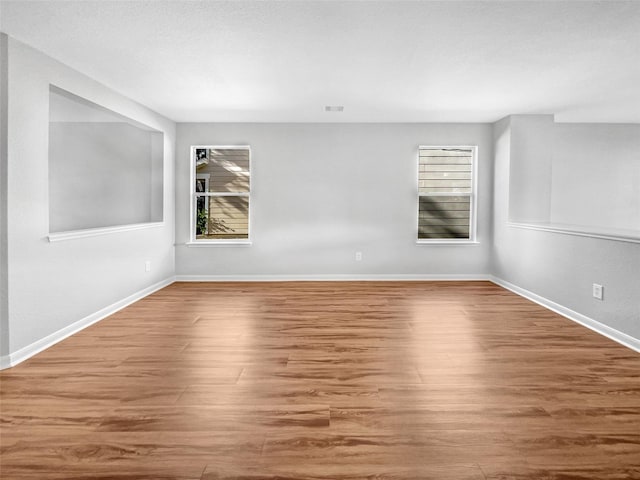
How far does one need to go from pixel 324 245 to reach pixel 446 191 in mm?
2119

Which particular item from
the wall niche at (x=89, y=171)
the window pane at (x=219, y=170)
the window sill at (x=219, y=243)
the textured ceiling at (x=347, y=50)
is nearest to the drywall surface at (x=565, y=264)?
the textured ceiling at (x=347, y=50)

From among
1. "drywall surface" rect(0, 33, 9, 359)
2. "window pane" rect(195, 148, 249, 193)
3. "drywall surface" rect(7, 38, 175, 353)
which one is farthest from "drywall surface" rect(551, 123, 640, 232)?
"drywall surface" rect(0, 33, 9, 359)

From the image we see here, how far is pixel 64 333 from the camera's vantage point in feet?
12.0

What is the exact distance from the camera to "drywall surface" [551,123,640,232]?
263 inches

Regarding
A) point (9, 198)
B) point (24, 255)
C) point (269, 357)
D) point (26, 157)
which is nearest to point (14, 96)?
point (26, 157)

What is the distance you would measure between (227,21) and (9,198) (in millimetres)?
1995

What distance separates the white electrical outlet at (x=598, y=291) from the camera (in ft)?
12.6

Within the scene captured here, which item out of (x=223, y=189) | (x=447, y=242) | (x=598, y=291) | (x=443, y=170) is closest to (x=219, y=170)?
(x=223, y=189)

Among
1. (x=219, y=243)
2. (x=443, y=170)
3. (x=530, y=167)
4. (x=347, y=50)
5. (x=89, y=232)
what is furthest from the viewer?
(x=443, y=170)

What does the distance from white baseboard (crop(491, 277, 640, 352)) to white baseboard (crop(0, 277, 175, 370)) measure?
4.74 meters

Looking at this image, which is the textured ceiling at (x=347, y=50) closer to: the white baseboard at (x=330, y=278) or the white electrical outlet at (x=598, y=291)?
the white electrical outlet at (x=598, y=291)

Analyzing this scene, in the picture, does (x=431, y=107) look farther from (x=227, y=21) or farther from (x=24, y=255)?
(x=24, y=255)

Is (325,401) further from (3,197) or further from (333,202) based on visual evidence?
(333,202)

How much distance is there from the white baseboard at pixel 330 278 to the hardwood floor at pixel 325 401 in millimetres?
2204
